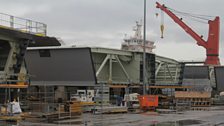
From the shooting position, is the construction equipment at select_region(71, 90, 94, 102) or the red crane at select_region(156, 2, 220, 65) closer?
the construction equipment at select_region(71, 90, 94, 102)

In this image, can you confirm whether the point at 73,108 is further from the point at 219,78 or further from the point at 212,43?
the point at 212,43

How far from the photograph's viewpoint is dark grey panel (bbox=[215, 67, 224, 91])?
53.0 m

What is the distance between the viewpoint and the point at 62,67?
36469 mm

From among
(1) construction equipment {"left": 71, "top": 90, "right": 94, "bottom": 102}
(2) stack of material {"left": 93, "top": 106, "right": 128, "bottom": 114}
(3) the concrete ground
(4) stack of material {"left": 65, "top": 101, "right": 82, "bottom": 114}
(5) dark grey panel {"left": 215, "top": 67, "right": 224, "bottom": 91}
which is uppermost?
(5) dark grey panel {"left": 215, "top": 67, "right": 224, "bottom": 91}

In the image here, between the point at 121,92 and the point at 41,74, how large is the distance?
8.87 meters

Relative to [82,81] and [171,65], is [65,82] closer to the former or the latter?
[82,81]

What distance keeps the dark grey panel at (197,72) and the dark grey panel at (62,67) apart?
62.6ft

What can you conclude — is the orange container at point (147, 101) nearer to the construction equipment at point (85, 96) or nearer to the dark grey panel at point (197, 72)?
the construction equipment at point (85, 96)

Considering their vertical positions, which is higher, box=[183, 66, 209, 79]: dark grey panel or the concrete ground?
box=[183, 66, 209, 79]: dark grey panel

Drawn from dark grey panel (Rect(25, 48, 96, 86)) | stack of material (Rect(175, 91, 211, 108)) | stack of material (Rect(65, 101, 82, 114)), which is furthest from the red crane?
stack of material (Rect(65, 101, 82, 114))

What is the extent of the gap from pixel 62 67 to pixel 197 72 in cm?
2064

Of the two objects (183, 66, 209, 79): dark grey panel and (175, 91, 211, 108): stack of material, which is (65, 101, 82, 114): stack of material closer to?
(175, 91, 211, 108): stack of material

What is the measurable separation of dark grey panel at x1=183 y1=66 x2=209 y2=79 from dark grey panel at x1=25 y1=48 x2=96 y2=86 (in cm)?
1907

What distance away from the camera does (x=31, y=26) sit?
75.9 ft
